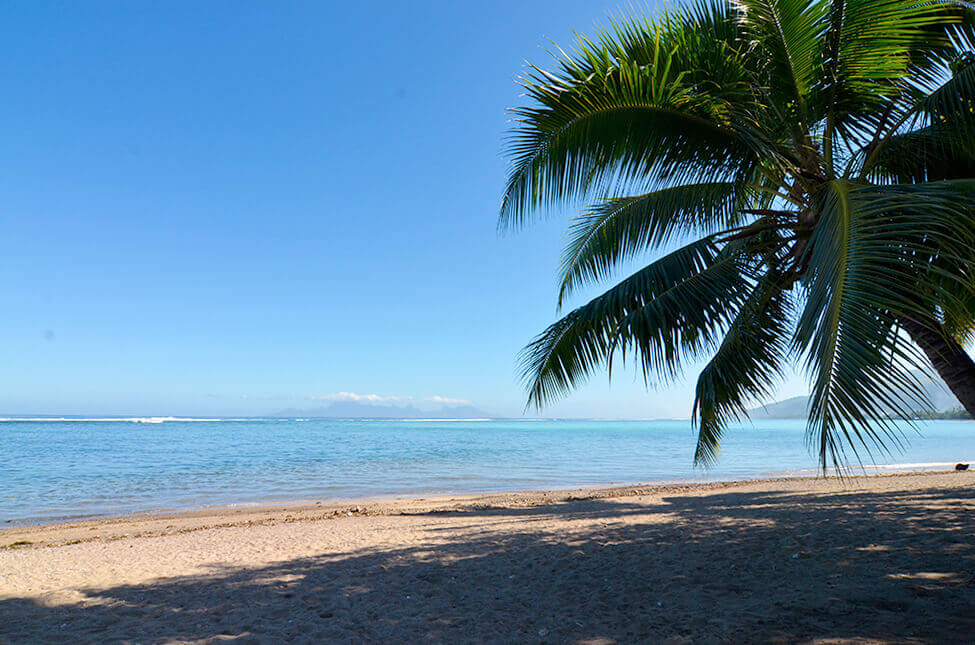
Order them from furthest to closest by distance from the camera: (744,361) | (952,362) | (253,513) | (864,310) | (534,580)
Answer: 1. (253,513)
2. (744,361)
3. (534,580)
4. (952,362)
5. (864,310)

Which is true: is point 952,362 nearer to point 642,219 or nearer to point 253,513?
point 642,219

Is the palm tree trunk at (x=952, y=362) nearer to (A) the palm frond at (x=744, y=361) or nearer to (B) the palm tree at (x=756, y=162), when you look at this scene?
(B) the palm tree at (x=756, y=162)

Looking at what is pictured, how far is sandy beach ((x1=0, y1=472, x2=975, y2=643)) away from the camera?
11.7ft

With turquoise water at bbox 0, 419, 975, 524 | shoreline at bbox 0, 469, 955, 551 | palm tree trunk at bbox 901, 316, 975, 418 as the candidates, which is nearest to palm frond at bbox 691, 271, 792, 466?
palm tree trunk at bbox 901, 316, 975, 418

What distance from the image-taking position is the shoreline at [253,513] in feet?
29.0

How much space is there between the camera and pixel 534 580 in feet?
15.3

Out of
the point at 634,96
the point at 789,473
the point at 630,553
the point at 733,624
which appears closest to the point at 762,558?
the point at 630,553

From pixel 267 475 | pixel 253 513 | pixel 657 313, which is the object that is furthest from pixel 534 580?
pixel 267 475

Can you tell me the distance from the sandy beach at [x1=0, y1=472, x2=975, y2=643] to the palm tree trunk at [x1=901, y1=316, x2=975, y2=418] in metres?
1.32

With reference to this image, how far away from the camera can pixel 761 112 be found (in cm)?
457

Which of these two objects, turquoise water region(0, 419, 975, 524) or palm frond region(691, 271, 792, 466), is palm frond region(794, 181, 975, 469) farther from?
turquoise water region(0, 419, 975, 524)

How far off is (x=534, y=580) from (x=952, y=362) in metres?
3.68

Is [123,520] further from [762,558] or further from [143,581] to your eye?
[762,558]

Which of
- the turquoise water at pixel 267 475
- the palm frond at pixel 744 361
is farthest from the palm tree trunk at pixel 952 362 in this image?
the turquoise water at pixel 267 475
